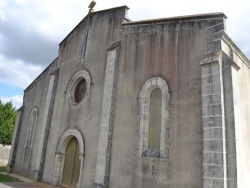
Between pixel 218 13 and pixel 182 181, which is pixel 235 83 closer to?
pixel 218 13

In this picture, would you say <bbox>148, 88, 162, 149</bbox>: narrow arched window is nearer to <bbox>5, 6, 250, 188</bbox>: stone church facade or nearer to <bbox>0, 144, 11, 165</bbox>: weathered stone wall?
<bbox>5, 6, 250, 188</bbox>: stone church facade

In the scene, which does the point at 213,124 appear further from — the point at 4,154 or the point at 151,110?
the point at 4,154

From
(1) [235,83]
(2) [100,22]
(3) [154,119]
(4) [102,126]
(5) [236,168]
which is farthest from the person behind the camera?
(2) [100,22]

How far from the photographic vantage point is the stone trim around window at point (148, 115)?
6930 mm

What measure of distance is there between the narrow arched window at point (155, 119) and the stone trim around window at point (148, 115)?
99 mm

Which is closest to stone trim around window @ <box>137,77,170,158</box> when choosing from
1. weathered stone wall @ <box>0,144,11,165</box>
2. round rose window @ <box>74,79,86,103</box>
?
round rose window @ <box>74,79,86,103</box>

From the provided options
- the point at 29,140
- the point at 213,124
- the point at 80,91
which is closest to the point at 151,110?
the point at 213,124

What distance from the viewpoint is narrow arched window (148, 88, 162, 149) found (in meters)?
7.32

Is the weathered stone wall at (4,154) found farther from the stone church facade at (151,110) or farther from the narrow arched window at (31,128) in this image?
the stone church facade at (151,110)

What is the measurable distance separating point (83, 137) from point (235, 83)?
19.9 feet

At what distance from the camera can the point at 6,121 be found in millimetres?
28094

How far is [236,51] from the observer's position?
25.0 ft

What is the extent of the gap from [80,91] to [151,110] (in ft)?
15.6

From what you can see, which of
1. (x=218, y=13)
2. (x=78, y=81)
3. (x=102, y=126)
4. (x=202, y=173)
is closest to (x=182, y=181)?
(x=202, y=173)
